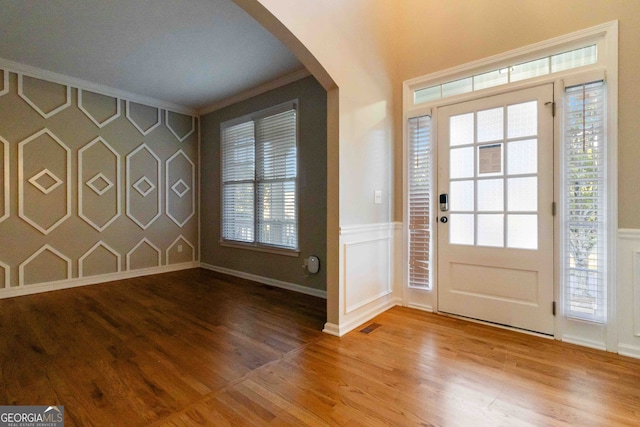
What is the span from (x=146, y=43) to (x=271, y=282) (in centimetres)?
316

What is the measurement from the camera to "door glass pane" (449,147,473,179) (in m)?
2.78

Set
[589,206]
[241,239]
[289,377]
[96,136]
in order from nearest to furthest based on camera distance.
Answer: [289,377]
[589,206]
[96,136]
[241,239]

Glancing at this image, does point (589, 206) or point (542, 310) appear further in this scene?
point (542, 310)

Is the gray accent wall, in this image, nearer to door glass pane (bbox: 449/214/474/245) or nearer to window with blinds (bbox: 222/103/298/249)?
window with blinds (bbox: 222/103/298/249)

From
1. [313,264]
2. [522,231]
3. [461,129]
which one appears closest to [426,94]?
[461,129]

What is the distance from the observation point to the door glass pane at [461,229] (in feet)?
9.14

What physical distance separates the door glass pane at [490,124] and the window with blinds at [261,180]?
2122mm

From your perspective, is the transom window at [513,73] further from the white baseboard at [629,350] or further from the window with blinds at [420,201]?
the white baseboard at [629,350]

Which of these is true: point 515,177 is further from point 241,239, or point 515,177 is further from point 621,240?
point 241,239

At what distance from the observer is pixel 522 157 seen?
2.51 metres

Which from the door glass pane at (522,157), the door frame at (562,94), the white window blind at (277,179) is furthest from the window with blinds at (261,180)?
the door glass pane at (522,157)

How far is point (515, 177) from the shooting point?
2541 mm

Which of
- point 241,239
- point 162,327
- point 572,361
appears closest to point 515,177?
point 572,361

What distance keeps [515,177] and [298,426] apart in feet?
8.06
